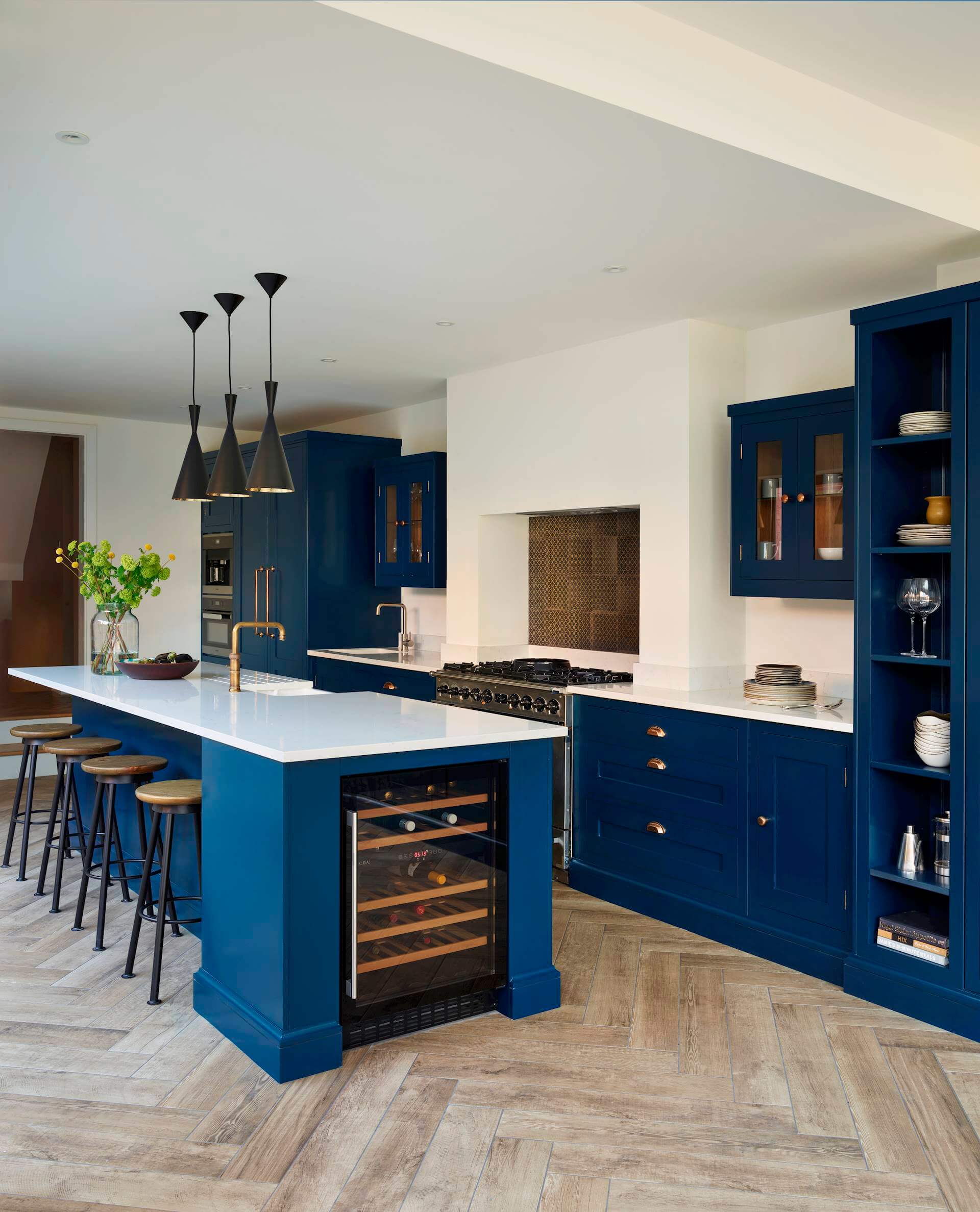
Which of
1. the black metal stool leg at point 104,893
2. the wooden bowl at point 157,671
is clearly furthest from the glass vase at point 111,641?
the black metal stool leg at point 104,893

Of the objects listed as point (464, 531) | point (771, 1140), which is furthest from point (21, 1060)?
point (464, 531)

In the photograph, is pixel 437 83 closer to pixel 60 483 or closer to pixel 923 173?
pixel 923 173

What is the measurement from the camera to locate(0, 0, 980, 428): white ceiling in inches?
90.5

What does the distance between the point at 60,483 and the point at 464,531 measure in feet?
11.8

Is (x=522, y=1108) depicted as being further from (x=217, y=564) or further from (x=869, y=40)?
(x=217, y=564)

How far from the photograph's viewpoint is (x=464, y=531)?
588 centimetres

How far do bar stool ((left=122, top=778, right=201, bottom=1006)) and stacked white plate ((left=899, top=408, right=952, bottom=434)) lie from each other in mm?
2794

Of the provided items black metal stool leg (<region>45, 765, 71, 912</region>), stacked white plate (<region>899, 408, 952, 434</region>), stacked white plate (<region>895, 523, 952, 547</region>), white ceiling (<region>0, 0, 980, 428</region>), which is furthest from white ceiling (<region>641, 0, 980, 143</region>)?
black metal stool leg (<region>45, 765, 71, 912</region>)

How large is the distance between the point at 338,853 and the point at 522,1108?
34.2 inches

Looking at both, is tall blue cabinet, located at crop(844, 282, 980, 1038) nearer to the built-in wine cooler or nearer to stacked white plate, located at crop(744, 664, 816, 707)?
stacked white plate, located at crop(744, 664, 816, 707)

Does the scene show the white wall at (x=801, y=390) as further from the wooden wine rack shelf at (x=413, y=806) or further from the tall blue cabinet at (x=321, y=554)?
the tall blue cabinet at (x=321, y=554)

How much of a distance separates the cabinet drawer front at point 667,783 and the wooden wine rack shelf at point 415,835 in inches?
47.9

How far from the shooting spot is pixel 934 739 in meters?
3.38

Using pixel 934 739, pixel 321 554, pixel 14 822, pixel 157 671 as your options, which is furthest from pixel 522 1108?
pixel 321 554
